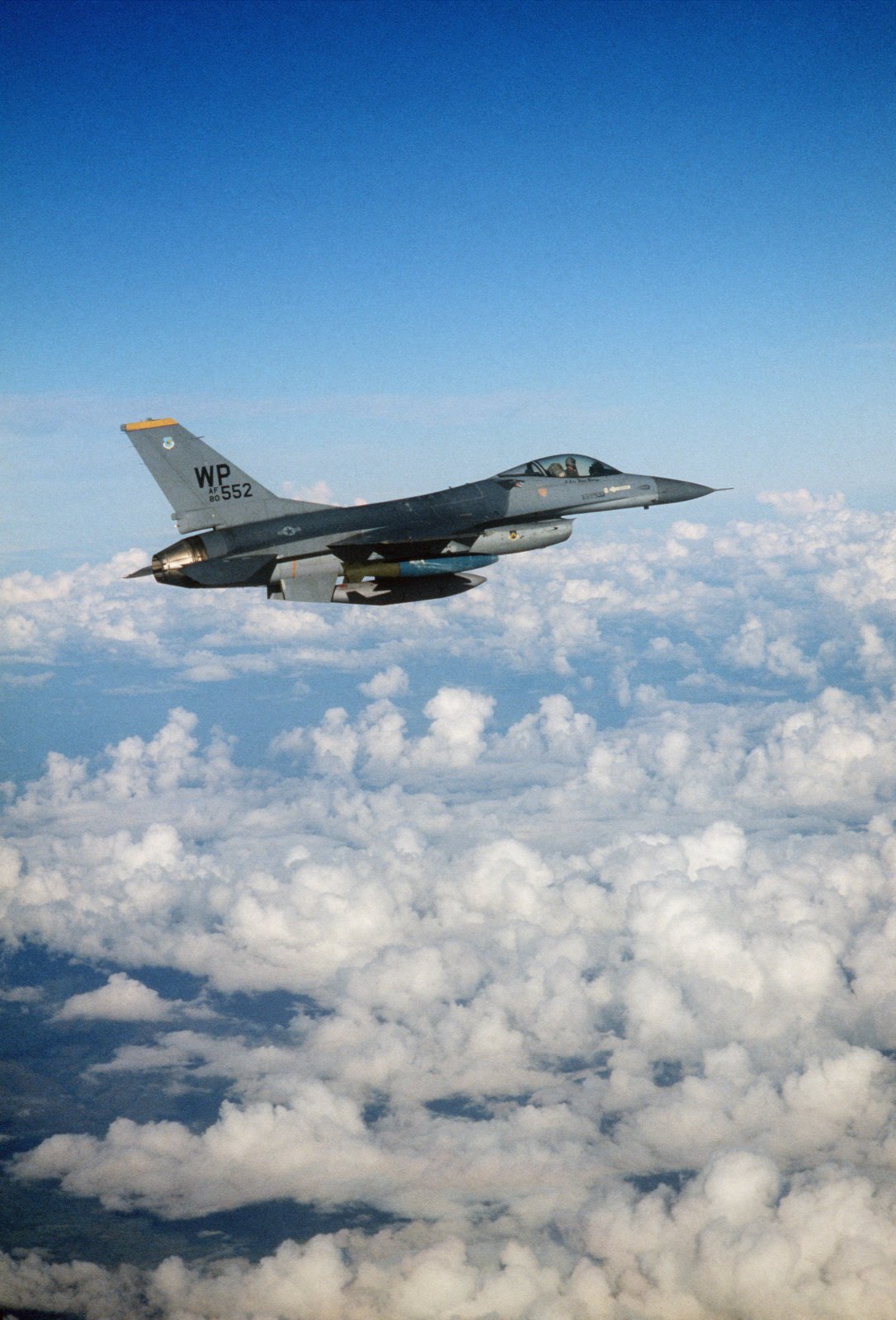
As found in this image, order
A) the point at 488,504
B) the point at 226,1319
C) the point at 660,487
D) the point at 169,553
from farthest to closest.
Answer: the point at 226,1319
the point at 660,487
the point at 488,504
the point at 169,553

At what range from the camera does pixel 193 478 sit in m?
28.9

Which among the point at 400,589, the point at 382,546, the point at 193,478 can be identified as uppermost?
the point at 193,478

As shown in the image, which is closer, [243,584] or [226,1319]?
[243,584]

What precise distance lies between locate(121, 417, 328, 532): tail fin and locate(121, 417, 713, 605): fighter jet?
0.03 metres

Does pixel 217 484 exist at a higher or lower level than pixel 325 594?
higher

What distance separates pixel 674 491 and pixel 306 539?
13993 mm

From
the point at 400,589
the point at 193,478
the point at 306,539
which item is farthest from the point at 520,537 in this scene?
the point at 193,478

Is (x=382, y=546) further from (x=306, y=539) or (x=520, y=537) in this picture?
(x=520, y=537)

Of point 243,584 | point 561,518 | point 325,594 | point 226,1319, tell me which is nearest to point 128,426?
point 243,584

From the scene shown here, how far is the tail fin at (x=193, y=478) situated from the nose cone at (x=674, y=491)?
14.1 m

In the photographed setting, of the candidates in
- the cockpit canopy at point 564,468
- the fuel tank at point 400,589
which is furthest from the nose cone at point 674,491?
the fuel tank at point 400,589

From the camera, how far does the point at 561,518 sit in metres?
31.5

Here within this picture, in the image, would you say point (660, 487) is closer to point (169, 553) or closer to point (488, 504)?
point (488, 504)

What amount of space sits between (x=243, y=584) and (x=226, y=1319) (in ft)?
746
